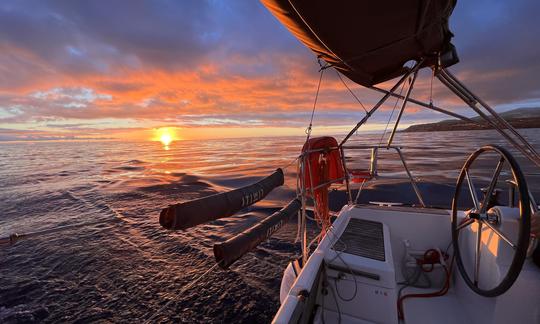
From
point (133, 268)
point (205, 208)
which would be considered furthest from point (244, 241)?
point (133, 268)

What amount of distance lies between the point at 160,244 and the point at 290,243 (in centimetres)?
309

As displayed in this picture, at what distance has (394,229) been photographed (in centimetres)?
345

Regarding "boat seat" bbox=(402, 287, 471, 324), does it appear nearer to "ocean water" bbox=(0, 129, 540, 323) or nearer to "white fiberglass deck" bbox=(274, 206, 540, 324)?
"white fiberglass deck" bbox=(274, 206, 540, 324)

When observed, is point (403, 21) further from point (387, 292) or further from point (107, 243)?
point (107, 243)

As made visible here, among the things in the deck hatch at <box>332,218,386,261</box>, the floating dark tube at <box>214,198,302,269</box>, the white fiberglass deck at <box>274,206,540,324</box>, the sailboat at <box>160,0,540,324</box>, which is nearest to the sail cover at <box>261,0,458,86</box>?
the sailboat at <box>160,0,540,324</box>

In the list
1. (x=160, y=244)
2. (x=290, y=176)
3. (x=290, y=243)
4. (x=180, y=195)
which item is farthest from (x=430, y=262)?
(x=290, y=176)

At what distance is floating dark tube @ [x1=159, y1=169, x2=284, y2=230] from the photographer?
4.11 ft

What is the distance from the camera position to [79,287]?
4.39m

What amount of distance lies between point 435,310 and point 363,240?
990mm

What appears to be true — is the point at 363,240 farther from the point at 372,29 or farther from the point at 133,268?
the point at 133,268

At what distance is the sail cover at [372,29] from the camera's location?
184 centimetres

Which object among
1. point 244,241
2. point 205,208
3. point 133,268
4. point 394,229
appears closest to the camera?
point 205,208

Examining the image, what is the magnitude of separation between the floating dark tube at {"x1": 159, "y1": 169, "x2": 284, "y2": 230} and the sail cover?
1394 millimetres

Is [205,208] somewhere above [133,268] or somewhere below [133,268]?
above
